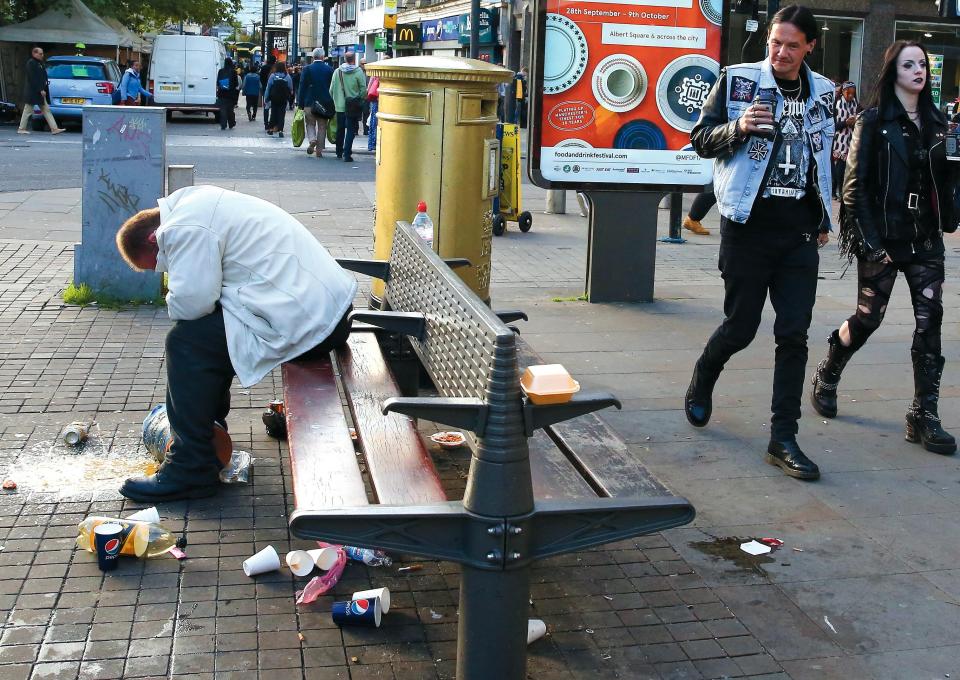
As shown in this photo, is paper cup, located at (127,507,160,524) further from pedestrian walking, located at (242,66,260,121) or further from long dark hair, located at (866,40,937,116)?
pedestrian walking, located at (242,66,260,121)

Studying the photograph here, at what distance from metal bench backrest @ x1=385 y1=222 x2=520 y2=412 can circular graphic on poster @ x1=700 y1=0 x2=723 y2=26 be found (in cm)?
336

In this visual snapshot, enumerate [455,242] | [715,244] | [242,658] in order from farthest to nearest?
[715,244], [455,242], [242,658]

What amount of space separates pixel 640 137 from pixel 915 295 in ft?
10.1

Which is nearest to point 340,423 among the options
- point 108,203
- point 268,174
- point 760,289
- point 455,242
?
point 760,289

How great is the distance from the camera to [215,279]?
14.1 feet

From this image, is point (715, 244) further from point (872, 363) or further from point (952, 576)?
point (952, 576)

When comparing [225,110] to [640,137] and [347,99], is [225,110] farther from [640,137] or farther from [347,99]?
[640,137]

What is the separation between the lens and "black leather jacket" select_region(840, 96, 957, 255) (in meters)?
5.17

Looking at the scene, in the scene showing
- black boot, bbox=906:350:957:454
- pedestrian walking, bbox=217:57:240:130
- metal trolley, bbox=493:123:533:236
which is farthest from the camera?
pedestrian walking, bbox=217:57:240:130

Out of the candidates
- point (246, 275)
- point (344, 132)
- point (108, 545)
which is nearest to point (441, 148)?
point (246, 275)

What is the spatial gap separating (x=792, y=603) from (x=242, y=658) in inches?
68.6

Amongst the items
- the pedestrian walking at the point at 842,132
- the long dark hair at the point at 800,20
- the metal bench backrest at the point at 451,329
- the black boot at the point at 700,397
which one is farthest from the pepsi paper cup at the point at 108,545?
the pedestrian walking at the point at 842,132

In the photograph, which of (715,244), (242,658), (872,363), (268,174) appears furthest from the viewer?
(268,174)

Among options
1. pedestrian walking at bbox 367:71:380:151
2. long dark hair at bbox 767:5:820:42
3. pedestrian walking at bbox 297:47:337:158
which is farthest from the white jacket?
pedestrian walking at bbox 367:71:380:151
